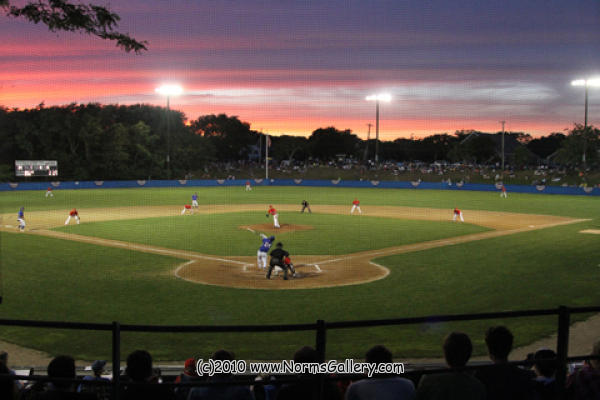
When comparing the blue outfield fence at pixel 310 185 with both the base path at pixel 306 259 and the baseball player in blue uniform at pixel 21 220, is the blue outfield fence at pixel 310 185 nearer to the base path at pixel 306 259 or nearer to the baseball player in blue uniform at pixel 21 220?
the base path at pixel 306 259

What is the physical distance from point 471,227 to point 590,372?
95.5ft

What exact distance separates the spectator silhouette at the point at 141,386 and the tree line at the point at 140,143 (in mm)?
67826

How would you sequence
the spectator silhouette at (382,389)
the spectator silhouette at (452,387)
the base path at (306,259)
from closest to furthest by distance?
the spectator silhouette at (452,387) < the spectator silhouette at (382,389) < the base path at (306,259)

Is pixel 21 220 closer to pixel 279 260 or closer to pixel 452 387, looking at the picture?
pixel 279 260

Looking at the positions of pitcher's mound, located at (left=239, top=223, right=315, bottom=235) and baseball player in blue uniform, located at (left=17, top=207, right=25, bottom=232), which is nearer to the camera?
baseball player in blue uniform, located at (left=17, top=207, right=25, bottom=232)

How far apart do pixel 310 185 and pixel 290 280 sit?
6473cm

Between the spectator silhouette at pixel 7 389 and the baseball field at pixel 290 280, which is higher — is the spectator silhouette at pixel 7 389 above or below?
above

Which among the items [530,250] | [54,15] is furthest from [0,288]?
[530,250]

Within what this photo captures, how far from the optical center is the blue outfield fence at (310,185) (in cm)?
6350

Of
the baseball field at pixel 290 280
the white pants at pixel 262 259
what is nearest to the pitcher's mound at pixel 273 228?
the baseball field at pixel 290 280

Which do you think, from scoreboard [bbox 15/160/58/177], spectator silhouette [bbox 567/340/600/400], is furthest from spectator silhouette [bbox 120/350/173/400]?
scoreboard [bbox 15/160/58/177]

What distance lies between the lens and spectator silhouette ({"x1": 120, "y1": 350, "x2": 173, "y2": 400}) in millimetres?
3859

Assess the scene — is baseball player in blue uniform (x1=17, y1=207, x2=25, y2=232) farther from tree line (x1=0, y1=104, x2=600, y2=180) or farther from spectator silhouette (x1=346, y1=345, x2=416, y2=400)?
tree line (x1=0, y1=104, x2=600, y2=180)

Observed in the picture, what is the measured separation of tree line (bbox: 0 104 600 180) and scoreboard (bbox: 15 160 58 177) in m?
4.01
